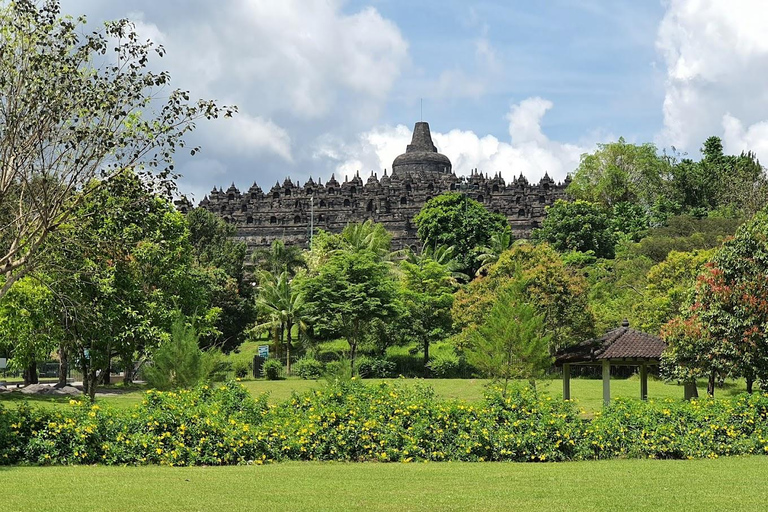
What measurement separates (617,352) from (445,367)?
66.3ft

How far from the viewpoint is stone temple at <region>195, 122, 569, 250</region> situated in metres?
90.4

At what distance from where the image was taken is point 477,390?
35.4 metres

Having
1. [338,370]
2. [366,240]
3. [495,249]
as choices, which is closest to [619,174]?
[495,249]

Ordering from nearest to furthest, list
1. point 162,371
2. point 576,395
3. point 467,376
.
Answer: point 162,371
point 576,395
point 467,376

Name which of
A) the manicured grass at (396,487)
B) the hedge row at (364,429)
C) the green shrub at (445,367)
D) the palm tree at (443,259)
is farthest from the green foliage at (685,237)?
the manicured grass at (396,487)

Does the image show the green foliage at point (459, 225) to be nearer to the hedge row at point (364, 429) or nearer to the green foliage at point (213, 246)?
the green foliage at point (213, 246)

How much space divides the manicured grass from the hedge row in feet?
2.02

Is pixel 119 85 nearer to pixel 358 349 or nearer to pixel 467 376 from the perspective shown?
pixel 467 376

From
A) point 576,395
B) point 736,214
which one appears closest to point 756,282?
point 576,395

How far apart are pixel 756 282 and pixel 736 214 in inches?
1704

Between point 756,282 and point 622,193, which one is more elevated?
point 622,193

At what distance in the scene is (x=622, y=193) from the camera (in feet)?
268

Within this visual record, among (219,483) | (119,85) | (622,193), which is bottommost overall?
(219,483)

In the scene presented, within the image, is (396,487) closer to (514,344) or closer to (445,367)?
(514,344)
